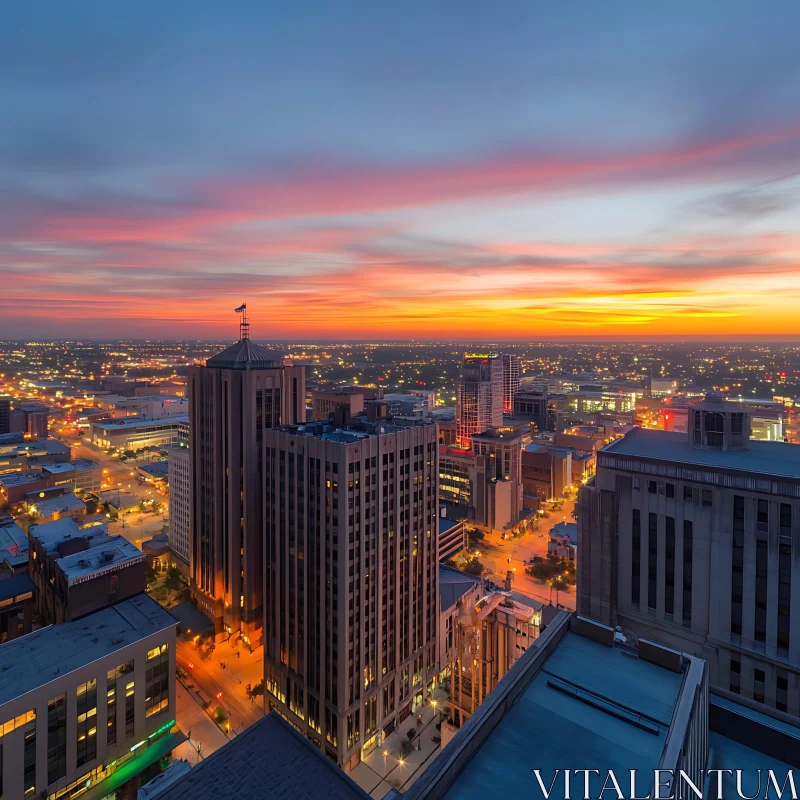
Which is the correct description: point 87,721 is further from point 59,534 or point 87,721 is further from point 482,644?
point 482,644

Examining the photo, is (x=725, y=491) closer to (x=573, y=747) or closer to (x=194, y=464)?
(x=573, y=747)

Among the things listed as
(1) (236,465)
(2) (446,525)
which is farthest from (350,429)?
(2) (446,525)

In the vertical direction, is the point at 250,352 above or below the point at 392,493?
above

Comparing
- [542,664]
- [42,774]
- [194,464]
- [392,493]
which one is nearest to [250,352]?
[194,464]

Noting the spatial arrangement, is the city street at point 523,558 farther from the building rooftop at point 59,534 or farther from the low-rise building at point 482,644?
the building rooftop at point 59,534

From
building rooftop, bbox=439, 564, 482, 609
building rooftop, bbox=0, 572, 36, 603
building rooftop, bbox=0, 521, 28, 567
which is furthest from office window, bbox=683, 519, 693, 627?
building rooftop, bbox=0, 521, 28, 567

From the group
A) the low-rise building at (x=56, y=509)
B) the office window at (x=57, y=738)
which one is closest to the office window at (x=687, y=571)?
the office window at (x=57, y=738)

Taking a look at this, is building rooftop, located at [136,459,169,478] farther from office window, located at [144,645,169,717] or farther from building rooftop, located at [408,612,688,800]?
building rooftop, located at [408,612,688,800]
